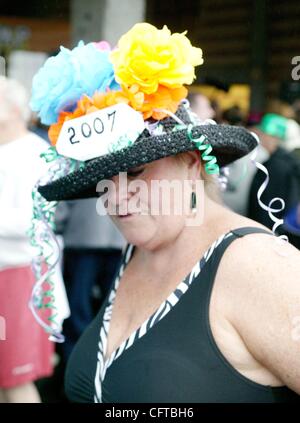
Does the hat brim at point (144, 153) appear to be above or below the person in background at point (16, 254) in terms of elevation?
above

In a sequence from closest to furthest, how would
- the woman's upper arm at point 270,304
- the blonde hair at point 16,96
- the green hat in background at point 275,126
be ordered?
the woman's upper arm at point 270,304
the blonde hair at point 16,96
the green hat in background at point 275,126

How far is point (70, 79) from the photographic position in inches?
67.2

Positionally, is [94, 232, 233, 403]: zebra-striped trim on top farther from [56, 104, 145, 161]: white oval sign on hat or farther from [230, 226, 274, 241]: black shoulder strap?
[56, 104, 145, 161]: white oval sign on hat

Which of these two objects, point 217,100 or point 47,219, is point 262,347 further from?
point 217,100

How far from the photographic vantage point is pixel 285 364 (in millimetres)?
1379

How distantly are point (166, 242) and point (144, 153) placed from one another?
243mm

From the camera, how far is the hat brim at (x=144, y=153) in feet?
5.26

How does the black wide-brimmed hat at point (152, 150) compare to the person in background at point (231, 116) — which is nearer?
the black wide-brimmed hat at point (152, 150)

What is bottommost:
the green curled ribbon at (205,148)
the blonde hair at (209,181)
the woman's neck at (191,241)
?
the woman's neck at (191,241)

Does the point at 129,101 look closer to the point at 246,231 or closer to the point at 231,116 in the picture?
the point at 246,231

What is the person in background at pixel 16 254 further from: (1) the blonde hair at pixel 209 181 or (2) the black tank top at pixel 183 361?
(2) the black tank top at pixel 183 361

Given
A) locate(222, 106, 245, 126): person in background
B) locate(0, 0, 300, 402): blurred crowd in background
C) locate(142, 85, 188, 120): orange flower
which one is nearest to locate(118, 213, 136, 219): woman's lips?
locate(142, 85, 188, 120): orange flower

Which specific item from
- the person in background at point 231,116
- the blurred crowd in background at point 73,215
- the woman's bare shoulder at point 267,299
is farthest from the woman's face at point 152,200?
the person in background at point 231,116
